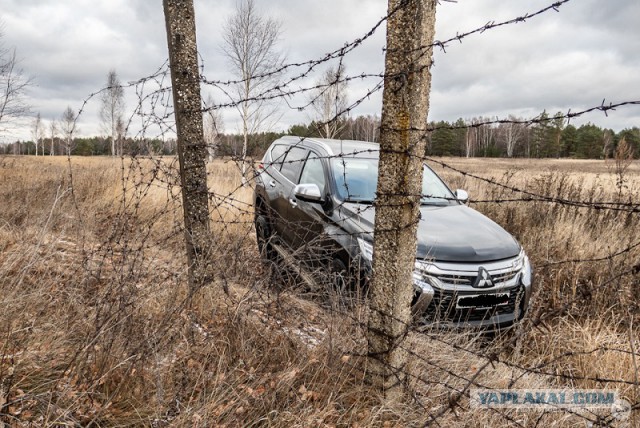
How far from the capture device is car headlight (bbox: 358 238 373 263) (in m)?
3.07

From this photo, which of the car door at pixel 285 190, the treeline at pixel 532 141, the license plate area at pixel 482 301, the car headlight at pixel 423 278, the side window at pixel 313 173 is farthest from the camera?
the treeline at pixel 532 141

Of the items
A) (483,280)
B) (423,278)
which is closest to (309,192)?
(423,278)

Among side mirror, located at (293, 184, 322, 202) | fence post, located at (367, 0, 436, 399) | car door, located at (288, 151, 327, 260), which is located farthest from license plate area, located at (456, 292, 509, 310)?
side mirror, located at (293, 184, 322, 202)

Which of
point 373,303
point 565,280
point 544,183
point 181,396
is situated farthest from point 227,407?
point 544,183

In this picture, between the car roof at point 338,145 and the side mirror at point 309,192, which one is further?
the car roof at point 338,145

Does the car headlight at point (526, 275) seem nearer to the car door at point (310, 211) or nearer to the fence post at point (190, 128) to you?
the car door at point (310, 211)

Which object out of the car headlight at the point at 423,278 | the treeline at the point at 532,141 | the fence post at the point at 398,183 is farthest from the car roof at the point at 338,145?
the treeline at the point at 532,141

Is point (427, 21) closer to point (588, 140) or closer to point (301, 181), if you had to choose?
point (301, 181)

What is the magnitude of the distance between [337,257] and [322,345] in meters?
1.11

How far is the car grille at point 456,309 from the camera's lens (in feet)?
9.62

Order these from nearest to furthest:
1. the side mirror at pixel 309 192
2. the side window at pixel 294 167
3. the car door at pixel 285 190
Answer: the side mirror at pixel 309 192
the car door at pixel 285 190
the side window at pixel 294 167

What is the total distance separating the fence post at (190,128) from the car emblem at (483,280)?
6.49ft

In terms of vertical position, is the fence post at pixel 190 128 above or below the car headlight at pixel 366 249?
above

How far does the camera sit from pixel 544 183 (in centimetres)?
725
